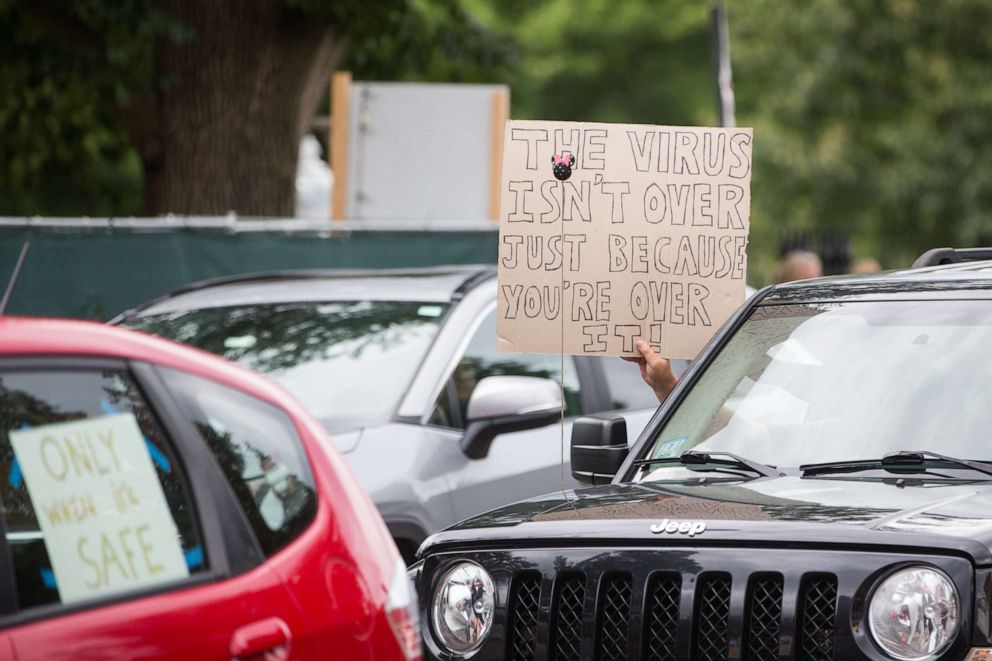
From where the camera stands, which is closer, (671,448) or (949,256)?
(671,448)

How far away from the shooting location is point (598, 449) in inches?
211

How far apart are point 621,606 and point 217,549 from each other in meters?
1.34

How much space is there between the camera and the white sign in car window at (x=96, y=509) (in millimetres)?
3096

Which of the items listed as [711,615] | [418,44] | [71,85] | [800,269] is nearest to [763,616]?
[711,615]

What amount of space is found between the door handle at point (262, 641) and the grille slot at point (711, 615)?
1.24 metres

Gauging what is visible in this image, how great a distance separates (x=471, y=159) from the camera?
47.6 ft

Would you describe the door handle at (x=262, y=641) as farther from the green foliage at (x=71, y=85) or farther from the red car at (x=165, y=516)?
the green foliage at (x=71, y=85)

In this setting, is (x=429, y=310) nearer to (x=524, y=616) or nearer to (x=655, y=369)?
(x=655, y=369)

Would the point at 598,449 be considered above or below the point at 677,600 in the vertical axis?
above

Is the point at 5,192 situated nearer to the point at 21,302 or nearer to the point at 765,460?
the point at 21,302

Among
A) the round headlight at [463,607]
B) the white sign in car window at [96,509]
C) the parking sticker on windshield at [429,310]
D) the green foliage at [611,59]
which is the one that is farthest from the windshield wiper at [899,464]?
the green foliage at [611,59]

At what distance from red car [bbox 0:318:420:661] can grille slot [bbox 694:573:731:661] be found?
2.97 ft

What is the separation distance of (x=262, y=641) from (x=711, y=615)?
134cm

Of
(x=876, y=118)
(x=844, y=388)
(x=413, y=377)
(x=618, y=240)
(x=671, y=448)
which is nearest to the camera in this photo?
(x=844, y=388)
